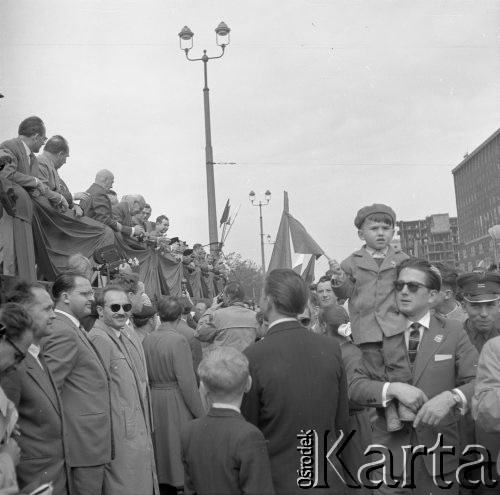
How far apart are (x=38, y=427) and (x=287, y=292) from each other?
1706 millimetres

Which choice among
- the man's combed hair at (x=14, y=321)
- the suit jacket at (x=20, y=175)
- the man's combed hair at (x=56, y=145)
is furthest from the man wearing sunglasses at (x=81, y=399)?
the man's combed hair at (x=56, y=145)

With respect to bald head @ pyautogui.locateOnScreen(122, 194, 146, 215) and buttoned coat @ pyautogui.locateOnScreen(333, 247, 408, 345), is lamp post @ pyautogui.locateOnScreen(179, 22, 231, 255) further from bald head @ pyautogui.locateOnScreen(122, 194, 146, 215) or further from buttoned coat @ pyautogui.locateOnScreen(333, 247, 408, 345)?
buttoned coat @ pyautogui.locateOnScreen(333, 247, 408, 345)

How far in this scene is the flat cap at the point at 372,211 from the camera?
442 cm

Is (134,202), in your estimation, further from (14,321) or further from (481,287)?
(14,321)

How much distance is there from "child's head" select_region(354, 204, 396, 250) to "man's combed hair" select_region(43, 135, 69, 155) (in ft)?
15.5

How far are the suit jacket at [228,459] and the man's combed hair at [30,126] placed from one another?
14.8 feet

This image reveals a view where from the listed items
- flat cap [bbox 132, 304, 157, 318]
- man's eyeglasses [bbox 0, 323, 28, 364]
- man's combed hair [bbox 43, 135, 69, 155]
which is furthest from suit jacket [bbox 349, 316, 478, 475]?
man's combed hair [bbox 43, 135, 69, 155]

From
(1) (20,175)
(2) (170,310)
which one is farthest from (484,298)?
(1) (20,175)

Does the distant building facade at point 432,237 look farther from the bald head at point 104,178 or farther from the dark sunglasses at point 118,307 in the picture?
the dark sunglasses at point 118,307

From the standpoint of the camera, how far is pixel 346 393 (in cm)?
374

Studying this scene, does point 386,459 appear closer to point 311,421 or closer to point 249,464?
point 311,421

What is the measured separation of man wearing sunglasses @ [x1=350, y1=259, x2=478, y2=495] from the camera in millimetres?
3590

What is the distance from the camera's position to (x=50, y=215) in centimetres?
725

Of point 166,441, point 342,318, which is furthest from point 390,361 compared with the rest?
point 166,441
